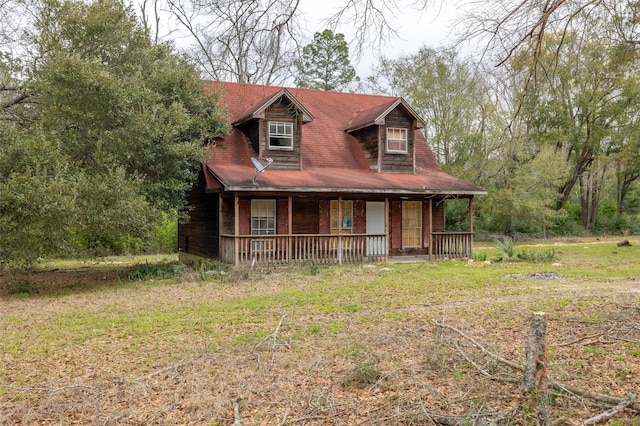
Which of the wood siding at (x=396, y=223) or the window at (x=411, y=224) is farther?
the window at (x=411, y=224)

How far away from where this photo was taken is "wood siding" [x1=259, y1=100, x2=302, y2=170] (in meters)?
18.6

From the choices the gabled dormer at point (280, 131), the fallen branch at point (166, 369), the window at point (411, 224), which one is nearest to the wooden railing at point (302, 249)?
the window at point (411, 224)

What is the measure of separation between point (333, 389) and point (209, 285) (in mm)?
8716

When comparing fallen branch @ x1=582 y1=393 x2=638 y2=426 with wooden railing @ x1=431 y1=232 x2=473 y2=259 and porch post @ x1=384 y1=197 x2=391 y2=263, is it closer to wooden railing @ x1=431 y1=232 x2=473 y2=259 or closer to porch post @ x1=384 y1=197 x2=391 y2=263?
porch post @ x1=384 y1=197 x2=391 y2=263

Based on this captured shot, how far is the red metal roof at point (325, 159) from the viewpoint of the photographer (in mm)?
17031

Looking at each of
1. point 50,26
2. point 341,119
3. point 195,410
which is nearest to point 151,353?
point 195,410

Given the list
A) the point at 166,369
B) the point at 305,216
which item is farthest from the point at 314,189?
the point at 166,369

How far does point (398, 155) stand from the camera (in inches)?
821

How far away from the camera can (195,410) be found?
5312mm

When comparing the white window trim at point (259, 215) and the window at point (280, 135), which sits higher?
the window at point (280, 135)

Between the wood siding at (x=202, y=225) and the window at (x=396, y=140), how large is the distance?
23.7 ft

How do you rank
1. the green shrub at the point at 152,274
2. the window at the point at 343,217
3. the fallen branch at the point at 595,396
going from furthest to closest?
the window at the point at 343,217
the green shrub at the point at 152,274
the fallen branch at the point at 595,396

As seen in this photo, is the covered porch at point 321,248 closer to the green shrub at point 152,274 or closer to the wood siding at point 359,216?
the wood siding at point 359,216

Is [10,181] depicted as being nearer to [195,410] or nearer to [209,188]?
Result: [209,188]
